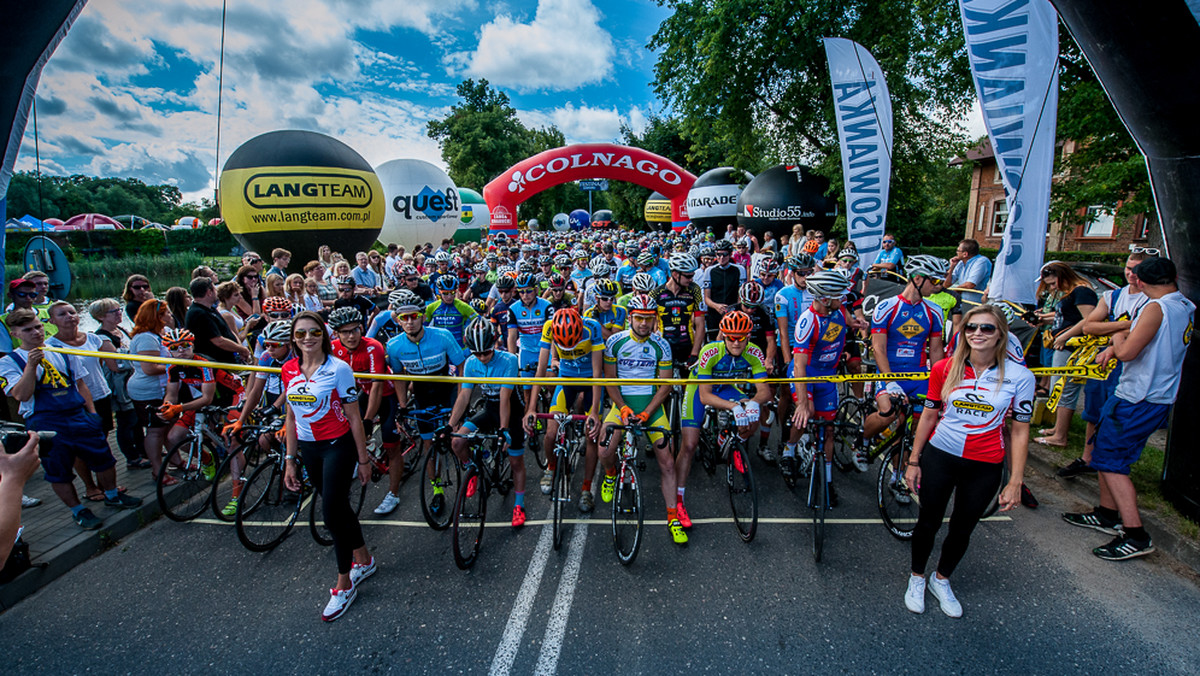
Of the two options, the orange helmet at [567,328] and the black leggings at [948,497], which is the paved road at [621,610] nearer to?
the black leggings at [948,497]

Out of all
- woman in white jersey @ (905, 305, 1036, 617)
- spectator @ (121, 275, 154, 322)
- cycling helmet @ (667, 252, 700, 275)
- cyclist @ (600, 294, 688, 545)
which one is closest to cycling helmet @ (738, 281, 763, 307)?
cycling helmet @ (667, 252, 700, 275)

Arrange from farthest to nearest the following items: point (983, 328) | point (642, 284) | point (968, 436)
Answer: point (642, 284) → point (968, 436) → point (983, 328)

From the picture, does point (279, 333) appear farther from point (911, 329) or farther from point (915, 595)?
point (911, 329)

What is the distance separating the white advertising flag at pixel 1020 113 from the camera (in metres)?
5.77

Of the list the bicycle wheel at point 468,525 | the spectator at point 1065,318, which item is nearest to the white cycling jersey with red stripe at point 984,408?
the spectator at point 1065,318

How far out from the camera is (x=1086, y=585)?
382cm

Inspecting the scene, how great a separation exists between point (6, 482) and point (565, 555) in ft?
11.3

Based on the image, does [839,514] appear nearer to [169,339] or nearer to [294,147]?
[169,339]

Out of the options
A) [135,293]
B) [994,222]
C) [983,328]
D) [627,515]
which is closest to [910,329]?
[983,328]

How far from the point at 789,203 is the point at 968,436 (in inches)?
639

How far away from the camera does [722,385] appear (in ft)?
15.8

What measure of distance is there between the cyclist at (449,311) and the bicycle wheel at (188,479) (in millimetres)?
2801

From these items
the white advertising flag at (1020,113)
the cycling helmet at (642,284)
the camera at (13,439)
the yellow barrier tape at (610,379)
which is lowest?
the yellow barrier tape at (610,379)

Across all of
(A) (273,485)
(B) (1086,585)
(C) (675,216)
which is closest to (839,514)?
(B) (1086,585)
